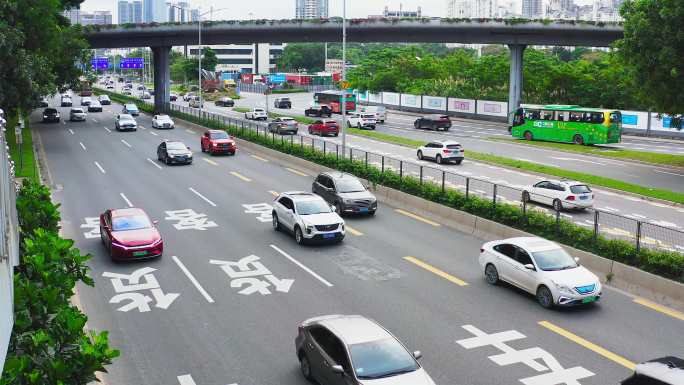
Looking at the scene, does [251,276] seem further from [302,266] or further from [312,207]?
[312,207]

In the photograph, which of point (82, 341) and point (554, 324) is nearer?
point (82, 341)

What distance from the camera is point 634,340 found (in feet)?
54.2

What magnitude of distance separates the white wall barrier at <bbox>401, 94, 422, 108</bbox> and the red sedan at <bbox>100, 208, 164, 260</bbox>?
7422cm

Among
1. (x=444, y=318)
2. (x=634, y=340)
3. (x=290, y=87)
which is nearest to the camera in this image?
(x=634, y=340)

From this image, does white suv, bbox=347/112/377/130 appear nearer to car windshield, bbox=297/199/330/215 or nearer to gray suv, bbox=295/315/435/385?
car windshield, bbox=297/199/330/215

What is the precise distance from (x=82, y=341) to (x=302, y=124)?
63.6 metres

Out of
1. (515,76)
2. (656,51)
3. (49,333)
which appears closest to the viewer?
(49,333)

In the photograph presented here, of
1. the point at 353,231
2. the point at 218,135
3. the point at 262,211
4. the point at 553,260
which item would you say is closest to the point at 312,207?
the point at 353,231

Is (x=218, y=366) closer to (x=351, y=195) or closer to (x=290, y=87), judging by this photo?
(x=351, y=195)

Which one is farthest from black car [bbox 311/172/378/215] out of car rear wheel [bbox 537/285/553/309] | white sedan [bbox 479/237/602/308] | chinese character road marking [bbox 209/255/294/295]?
car rear wheel [bbox 537/285/553/309]

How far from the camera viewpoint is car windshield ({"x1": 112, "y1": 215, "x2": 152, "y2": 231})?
2322cm

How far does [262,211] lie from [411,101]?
229ft

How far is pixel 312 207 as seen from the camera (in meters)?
25.7

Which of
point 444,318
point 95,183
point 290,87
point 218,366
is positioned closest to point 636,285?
→ point 444,318
